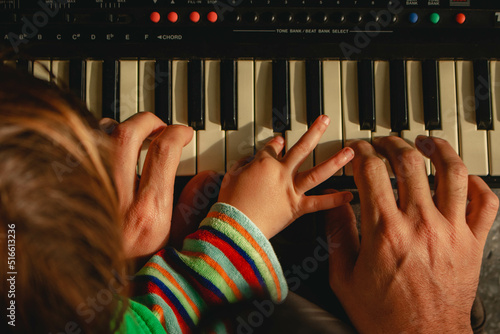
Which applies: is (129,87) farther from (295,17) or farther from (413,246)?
(413,246)

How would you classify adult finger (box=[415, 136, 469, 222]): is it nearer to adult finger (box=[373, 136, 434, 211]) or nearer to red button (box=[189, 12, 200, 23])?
adult finger (box=[373, 136, 434, 211])

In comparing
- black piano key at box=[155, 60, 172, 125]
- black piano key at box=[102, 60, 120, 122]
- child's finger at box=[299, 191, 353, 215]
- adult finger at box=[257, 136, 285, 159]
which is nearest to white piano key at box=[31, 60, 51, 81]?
black piano key at box=[102, 60, 120, 122]

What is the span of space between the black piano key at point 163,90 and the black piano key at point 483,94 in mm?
591

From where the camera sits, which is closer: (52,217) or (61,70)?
(52,217)

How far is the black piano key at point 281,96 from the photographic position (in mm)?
700

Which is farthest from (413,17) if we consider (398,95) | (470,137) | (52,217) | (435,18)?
(52,217)

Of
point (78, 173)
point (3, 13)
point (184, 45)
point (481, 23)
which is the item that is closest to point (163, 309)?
point (78, 173)

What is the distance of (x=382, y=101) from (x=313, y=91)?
0.45ft

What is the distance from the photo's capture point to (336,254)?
0.72 metres

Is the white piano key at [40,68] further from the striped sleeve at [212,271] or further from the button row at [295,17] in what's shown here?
the striped sleeve at [212,271]

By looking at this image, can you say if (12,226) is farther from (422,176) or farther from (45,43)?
(422,176)

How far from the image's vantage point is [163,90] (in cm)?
70

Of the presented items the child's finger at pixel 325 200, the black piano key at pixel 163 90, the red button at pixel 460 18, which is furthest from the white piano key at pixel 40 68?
the red button at pixel 460 18

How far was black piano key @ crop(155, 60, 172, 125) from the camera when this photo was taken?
0.70 metres
